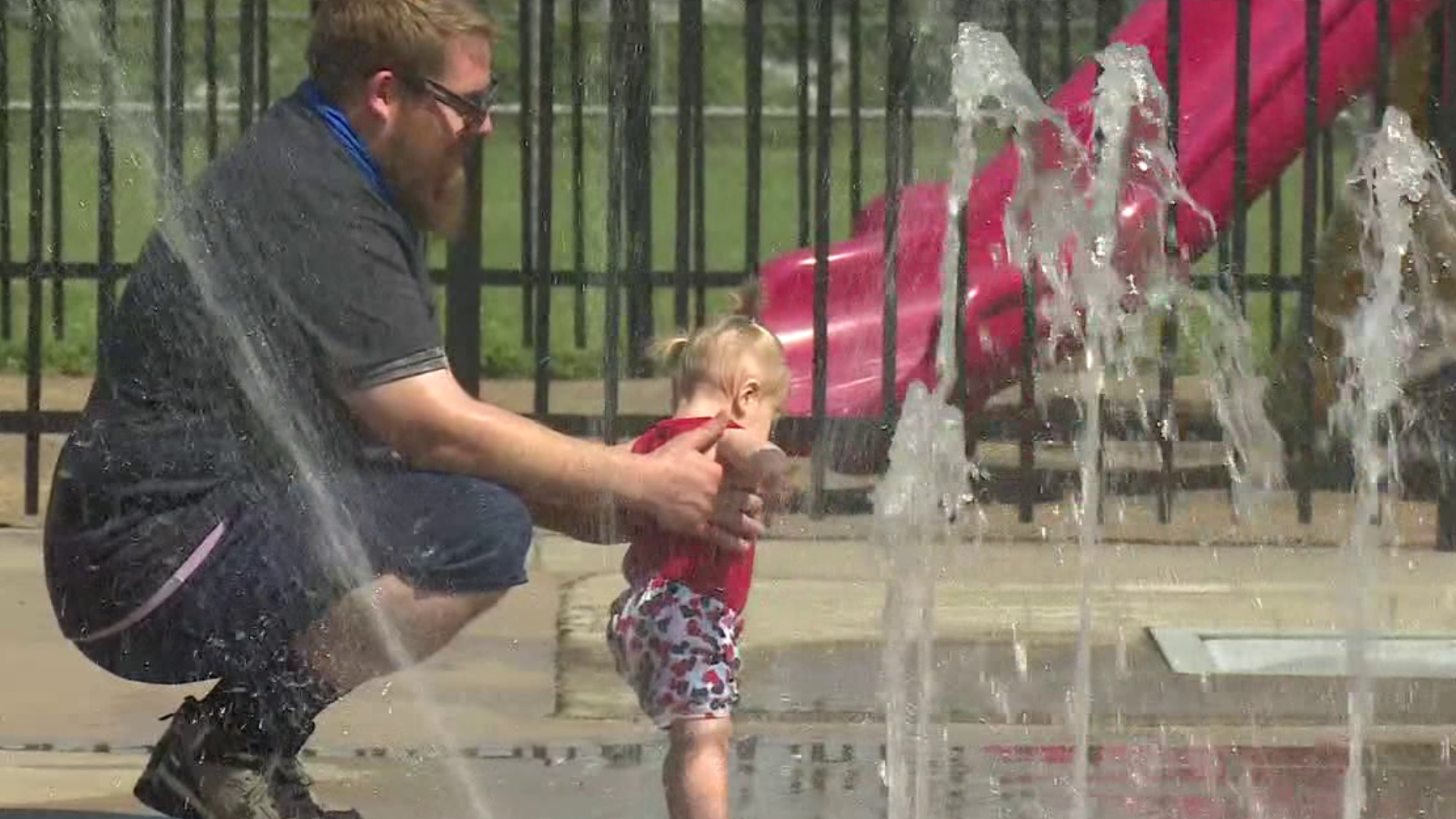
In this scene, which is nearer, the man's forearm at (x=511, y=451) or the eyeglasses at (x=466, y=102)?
Answer: the man's forearm at (x=511, y=451)

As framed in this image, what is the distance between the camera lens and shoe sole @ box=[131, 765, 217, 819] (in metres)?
4.13

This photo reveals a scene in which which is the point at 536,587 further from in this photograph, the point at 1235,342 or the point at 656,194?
the point at 656,194

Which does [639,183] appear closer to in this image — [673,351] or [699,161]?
[699,161]

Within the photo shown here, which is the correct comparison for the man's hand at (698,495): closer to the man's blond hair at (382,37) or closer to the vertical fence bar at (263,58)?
the man's blond hair at (382,37)

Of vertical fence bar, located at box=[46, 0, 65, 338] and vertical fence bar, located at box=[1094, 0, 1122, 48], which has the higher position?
vertical fence bar, located at box=[1094, 0, 1122, 48]

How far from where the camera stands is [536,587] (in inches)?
255

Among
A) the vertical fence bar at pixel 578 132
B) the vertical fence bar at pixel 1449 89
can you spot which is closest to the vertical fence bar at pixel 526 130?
the vertical fence bar at pixel 578 132

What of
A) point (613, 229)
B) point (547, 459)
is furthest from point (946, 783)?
point (613, 229)

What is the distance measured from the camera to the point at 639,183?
25.3 feet

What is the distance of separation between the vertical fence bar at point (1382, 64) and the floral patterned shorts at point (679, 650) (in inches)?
147

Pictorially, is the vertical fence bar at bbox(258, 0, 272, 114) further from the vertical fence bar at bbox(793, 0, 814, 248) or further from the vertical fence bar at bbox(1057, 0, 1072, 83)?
the vertical fence bar at bbox(1057, 0, 1072, 83)

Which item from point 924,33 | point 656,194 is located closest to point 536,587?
point 924,33

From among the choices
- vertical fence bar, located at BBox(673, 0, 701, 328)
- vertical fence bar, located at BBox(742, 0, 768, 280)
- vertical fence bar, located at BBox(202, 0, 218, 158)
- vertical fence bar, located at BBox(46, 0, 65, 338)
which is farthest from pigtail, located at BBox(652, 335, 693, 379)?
vertical fence bar, located at BBox(46, 0, 65, 338)

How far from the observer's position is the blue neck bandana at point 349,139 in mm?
4090
